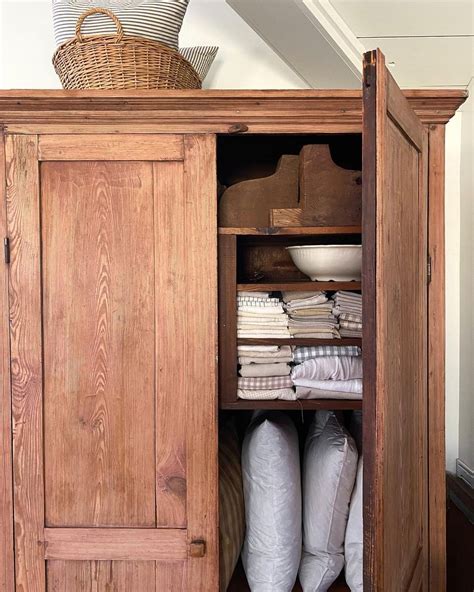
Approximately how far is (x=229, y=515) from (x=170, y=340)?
55cm

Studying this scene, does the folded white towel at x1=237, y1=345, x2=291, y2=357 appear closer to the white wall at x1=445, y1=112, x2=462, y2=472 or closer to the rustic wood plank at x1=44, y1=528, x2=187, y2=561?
the rustic wood plank at x1=44, y1=528, x2=187, y2=561

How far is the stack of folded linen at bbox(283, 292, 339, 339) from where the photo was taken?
1.54m

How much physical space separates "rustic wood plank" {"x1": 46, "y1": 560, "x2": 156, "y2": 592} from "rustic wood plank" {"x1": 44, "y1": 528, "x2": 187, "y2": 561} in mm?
19

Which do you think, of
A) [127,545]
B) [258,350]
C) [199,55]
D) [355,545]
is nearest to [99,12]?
[199,55]

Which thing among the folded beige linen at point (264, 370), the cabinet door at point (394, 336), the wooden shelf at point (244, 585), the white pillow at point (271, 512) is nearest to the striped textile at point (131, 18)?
the cabinet door at point (394, 336)

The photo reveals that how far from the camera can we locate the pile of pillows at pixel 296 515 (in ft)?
5.02

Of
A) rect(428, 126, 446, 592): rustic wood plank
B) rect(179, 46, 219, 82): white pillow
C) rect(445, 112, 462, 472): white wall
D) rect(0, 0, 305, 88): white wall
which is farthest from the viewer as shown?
rect(445, 112, 462, 472): white wall

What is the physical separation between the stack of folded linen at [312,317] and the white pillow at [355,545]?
0.44 m

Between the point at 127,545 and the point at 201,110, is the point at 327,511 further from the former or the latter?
the point at 201,110

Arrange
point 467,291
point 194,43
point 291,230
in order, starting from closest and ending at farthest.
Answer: point 291,230
point 194,43
point 467,291

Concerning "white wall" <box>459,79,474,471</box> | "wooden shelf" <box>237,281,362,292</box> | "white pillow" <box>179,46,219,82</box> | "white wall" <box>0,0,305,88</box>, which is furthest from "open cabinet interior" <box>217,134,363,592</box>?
"white wall" <box>459,79,474,471</box>

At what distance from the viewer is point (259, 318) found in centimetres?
154

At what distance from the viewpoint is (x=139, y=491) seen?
4.68 feet

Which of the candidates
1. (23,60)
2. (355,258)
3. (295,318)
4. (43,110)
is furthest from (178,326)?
(23,60)
